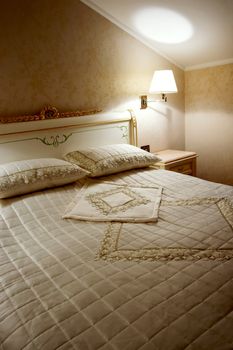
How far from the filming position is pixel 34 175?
2.01 m

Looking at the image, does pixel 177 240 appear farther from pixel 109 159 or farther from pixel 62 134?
pixel 62 134

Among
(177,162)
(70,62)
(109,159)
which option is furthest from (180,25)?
(109,159)

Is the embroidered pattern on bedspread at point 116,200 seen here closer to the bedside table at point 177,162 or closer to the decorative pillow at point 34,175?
the decorative pillow at point 34,175

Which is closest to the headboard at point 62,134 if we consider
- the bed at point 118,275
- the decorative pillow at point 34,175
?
the decorative pillow at point 34,175

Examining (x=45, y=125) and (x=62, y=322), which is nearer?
(x=62, y=322)

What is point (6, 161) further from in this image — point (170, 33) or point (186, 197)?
point (170, 33)

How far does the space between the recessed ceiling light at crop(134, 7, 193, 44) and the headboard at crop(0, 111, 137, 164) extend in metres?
0.79

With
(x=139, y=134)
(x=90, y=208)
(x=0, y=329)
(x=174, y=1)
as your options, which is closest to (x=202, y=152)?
(x=139, y=134)

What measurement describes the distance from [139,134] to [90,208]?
169 centimetres

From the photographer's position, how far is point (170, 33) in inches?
111

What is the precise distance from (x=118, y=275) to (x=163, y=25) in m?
2.40

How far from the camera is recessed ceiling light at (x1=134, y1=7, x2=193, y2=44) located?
252 cm

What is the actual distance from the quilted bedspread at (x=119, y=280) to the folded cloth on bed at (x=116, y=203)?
0.05 metres

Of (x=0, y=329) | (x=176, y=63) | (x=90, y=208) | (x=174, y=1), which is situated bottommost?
(x=0, y=329)
